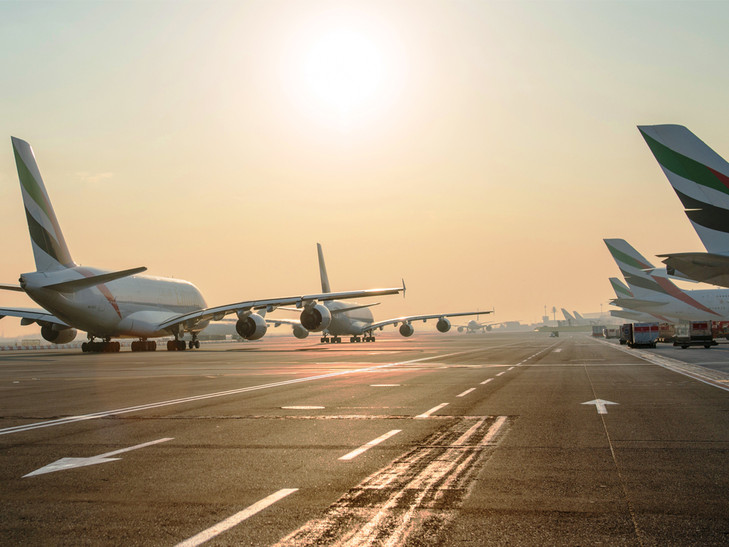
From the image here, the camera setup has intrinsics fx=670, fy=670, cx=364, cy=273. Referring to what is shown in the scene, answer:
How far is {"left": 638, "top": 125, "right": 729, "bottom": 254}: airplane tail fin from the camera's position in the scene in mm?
24953

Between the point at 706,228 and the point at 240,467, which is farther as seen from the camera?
the point at 706,228

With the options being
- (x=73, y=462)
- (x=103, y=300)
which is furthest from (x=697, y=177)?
(x=103, y=300)

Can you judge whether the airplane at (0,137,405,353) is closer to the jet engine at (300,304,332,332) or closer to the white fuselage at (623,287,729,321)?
the jet engine at (300,304,332,332)

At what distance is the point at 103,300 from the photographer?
165 ft

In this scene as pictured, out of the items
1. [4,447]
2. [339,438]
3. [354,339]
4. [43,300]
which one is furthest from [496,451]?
[354,339]

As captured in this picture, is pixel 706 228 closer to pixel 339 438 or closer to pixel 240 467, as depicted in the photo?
pixel 339 438

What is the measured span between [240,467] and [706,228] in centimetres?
2312

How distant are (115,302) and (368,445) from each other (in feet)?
152

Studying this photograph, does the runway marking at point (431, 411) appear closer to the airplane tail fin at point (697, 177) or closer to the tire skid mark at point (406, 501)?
the tire skid mark at point (406, 501)

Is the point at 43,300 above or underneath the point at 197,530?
above

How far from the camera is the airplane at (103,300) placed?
4434cm

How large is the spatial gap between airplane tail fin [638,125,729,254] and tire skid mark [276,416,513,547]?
64.7ft

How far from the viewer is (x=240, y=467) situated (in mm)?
8094

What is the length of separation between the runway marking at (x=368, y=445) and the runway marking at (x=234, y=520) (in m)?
1.88
